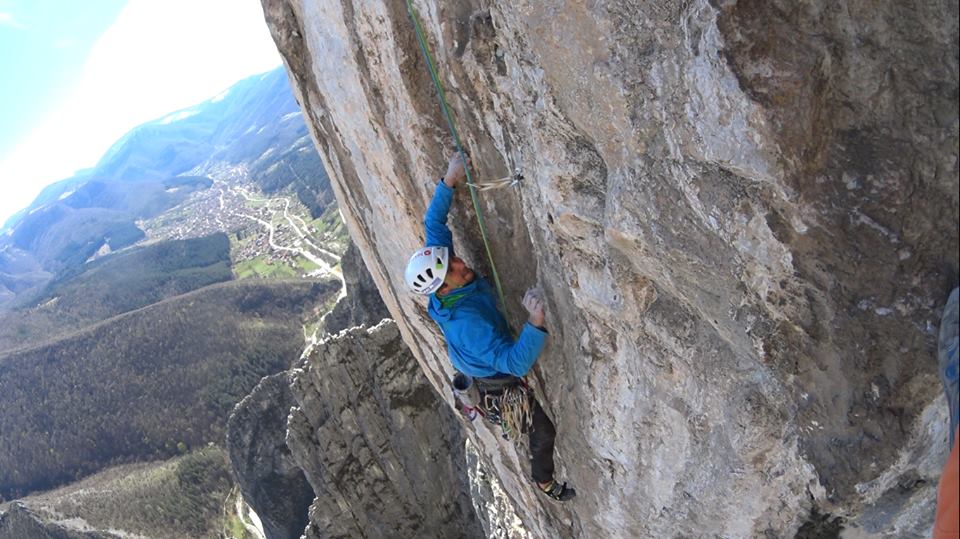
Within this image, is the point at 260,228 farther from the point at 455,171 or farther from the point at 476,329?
the point at 476,329

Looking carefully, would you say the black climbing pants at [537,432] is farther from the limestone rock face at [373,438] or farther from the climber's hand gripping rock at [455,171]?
the limestone rock face at [373,438]

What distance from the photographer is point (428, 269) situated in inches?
181

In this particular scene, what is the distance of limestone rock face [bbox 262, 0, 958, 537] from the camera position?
113 inches

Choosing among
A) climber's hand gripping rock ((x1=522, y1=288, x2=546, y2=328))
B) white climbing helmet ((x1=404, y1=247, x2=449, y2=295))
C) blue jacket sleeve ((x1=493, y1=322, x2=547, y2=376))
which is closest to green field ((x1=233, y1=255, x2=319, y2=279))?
white climbing helmet ((x1=404, y1=247, x2=449, y2=295))

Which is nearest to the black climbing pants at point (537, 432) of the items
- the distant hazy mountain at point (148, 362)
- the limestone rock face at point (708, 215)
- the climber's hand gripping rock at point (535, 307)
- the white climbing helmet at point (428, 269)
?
the limestone rock face at point (708, 215)

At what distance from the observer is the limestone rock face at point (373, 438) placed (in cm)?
1424

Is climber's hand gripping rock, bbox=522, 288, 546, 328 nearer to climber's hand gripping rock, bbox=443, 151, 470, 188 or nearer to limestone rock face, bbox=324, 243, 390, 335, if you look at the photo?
climber's hand gripping rock, bbox=443, 151, 470, 188

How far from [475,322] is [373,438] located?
35.0 ft

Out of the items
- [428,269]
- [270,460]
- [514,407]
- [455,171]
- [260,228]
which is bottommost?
[260,228]

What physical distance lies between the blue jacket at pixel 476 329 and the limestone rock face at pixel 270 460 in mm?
17879

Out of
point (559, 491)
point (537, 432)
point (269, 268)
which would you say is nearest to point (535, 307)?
point (537, 432)

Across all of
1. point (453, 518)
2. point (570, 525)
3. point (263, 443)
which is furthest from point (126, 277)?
point (570, 525)

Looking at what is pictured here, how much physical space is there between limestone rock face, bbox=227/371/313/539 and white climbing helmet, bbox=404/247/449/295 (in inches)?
712

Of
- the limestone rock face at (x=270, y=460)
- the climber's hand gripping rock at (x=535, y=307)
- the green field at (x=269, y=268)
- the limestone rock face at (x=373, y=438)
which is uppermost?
the climber's hand gripping rock at (x=535, y=307)
